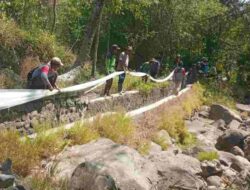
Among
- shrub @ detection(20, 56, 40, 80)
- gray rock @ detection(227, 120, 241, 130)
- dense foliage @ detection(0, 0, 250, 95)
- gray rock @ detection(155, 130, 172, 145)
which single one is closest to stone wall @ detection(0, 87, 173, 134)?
gray rock @ detection(155, 130, 172, 145)

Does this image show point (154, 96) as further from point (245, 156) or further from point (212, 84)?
point (212, 84)

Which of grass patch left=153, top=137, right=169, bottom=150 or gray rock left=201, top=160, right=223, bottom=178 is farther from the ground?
grass patch left=153, top=137, right=169, bottom=150

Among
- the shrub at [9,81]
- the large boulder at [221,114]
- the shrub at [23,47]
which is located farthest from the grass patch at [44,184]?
the large boulder at [221,114]

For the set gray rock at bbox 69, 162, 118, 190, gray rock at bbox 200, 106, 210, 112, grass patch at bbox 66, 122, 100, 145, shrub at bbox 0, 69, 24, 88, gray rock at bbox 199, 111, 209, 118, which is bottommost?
gray rock at bbox 199, 111, 209, 118

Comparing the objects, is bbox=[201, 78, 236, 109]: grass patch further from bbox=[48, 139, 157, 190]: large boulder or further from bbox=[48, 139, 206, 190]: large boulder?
bbox=[48, 139, 157, 190]: large boulder

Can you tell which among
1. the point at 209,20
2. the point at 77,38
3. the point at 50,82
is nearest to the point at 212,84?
the point at 209,20

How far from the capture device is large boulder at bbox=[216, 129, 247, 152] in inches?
663

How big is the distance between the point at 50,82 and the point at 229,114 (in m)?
14.0

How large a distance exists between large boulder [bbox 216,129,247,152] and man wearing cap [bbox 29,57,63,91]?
325 inches

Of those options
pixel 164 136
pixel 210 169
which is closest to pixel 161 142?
pixel 164 136

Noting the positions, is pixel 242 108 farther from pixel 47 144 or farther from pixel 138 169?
pixel 47 144

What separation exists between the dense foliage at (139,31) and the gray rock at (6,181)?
415 inches

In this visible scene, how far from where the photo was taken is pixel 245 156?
53.0 ft

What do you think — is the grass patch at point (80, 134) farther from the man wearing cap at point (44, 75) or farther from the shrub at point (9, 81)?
the shrub at point (9, 81)
